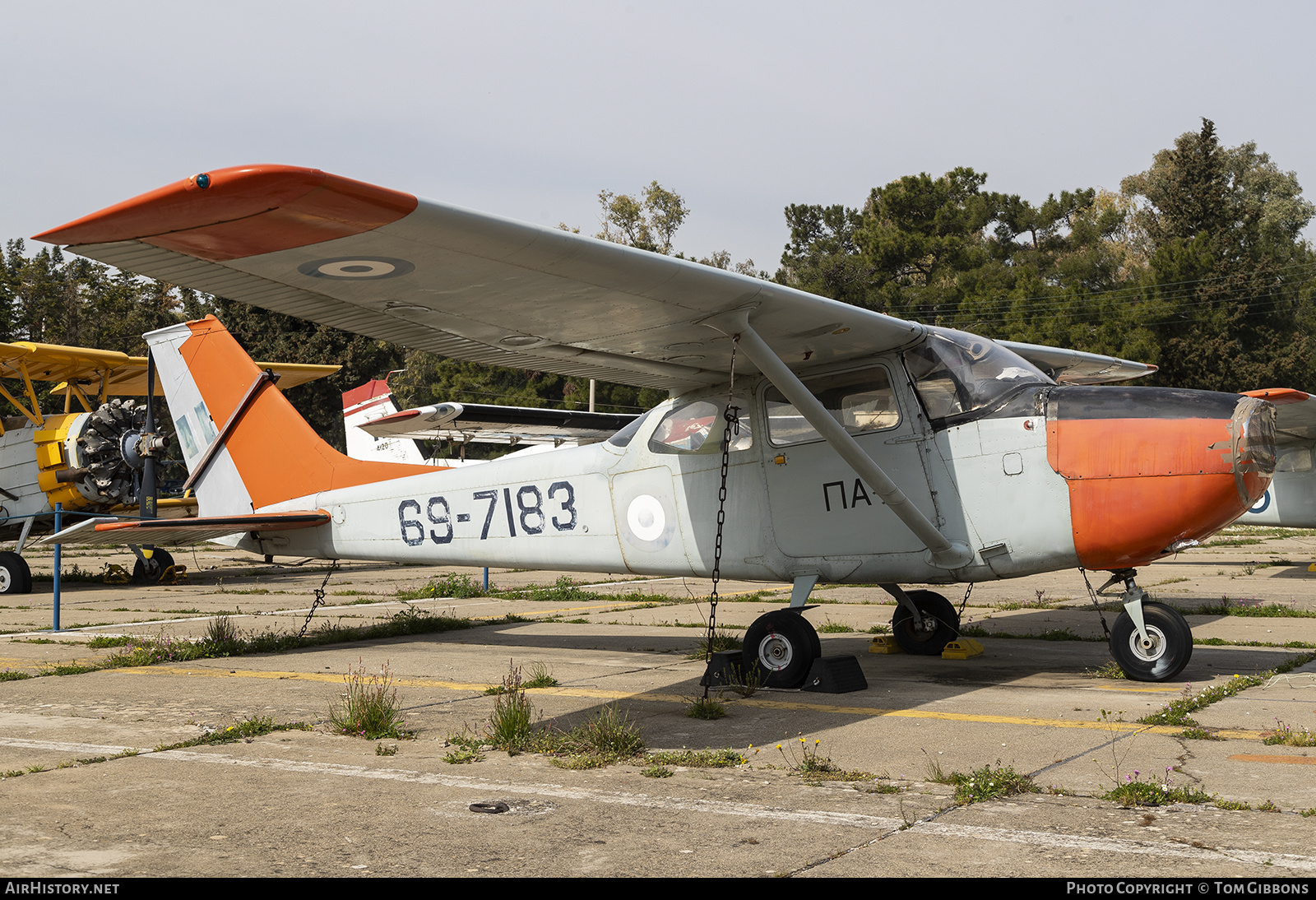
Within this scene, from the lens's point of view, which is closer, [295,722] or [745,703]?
[295,722]

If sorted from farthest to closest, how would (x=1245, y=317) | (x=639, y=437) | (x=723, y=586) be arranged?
(x=1245, y=317) < (x=723, y=586) < (x=639, y=437)

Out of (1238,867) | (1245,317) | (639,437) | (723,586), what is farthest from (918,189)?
(1238,867)

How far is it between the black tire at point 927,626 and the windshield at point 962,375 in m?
2.32

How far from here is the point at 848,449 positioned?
271 inches

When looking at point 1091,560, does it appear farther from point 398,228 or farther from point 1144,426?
point 398,228

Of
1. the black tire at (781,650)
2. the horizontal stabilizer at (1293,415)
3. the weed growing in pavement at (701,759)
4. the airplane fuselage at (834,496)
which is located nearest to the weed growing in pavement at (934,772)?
the weed growing in pavement at (701,759)

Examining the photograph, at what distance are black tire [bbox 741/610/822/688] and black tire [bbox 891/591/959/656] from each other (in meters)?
2.04

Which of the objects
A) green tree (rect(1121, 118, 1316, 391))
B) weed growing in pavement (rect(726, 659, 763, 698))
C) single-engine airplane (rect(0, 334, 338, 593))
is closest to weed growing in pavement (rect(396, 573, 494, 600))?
single-engine airplane (rect(0, 334, 338, 593))

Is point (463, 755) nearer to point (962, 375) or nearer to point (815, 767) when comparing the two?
point (815, 767)

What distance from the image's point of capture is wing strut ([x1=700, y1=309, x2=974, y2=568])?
257 inches

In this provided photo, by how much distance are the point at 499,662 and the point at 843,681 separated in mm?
3109

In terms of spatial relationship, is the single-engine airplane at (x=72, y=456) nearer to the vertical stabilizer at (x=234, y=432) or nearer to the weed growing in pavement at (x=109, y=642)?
the vertical stabilizer at (x=234, y=432)

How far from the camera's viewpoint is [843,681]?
22.8 feet

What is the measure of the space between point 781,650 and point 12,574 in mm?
15121
